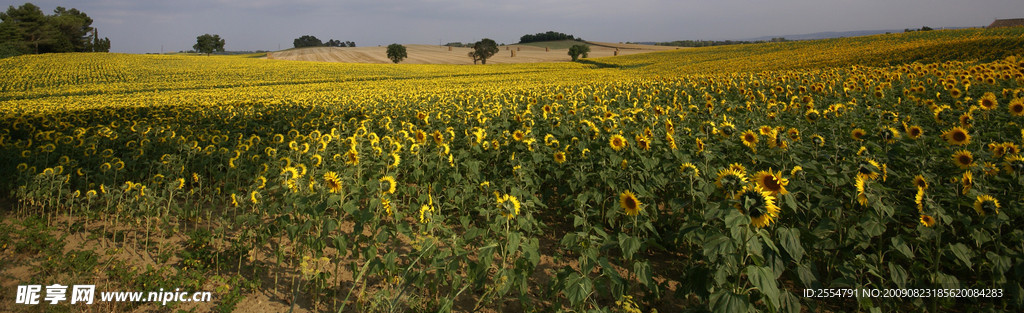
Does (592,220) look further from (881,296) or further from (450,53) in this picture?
(450,53)

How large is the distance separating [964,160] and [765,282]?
2.83 meters

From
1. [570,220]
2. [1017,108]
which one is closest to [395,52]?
[570,220]

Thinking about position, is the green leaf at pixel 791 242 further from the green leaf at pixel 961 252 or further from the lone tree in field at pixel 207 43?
the lone tree in field at pixel 207 43

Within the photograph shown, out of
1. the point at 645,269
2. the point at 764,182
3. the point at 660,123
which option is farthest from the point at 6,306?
the point at 660,123

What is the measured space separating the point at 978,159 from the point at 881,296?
1.95 meters

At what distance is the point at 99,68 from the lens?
130ft

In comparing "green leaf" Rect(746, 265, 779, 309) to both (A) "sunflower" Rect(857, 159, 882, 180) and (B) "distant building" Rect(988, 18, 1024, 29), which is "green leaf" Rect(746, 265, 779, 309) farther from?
(B) "distant building" Rect(988, 18, 1024, 29)

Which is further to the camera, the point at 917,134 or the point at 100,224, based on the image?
the point at 100,224

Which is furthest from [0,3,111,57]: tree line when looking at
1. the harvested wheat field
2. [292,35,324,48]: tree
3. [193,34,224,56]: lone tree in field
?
[292,35,324,48]: tree

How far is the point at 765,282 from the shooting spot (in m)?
2.23

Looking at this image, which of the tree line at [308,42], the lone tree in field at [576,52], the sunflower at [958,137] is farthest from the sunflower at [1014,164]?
the tree line at [308,42]

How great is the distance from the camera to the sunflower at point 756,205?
222cm

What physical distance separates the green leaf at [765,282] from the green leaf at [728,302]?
0.41ft

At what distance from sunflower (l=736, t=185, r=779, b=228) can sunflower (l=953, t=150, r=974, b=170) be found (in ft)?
8.34
